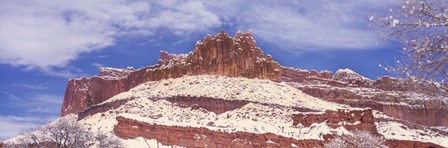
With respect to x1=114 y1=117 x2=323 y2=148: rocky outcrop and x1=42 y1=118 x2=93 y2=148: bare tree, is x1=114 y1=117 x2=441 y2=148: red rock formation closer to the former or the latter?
x1=114 y1=117 x2=323 y2=148: rocky outcrop

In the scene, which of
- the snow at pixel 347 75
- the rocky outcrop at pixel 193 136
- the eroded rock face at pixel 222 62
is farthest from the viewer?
the snow at pixel 347 75

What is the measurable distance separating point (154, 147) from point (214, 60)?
50.8m

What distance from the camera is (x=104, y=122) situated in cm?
10238

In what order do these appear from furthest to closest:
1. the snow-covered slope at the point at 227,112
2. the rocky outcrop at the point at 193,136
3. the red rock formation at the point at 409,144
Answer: the snow-covered slope at the point at 227,112 < the red rock formation at the point at 409,144 < the rocky outcrop at the point at 193,136

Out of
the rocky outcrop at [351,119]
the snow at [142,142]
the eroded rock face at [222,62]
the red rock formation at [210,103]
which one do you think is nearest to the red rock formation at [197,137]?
the snow at [142,142]

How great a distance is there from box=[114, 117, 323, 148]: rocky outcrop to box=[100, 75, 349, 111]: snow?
27786mm

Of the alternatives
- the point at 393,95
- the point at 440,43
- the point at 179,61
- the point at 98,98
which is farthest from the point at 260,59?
the point at 440,43

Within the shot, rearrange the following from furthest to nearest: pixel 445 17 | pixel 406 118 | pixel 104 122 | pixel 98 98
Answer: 1. pixel 98 98
2. pixel 406 118
3. pixel 104 122
4. pixel 445 17

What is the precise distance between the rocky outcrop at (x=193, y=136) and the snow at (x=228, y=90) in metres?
27.8

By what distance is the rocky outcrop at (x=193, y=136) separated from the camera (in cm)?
Result: 7581

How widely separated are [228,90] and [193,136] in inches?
1364

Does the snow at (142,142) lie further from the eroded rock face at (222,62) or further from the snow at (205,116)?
the eroded rock face at (222,62)

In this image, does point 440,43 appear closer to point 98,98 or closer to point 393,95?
point 393,95

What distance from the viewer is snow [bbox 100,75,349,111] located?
110625 mm
